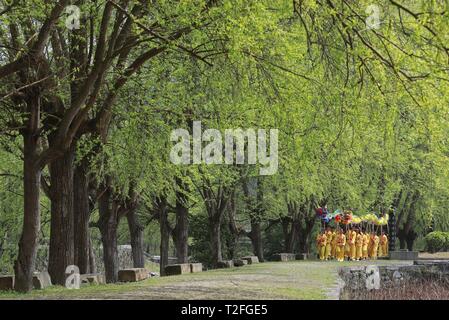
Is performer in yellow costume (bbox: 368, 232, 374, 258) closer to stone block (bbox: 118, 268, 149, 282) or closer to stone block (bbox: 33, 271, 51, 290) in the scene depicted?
stone block (bbox: 118, 268, 149, 282)

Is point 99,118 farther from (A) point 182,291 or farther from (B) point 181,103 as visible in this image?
(A) point 182,291

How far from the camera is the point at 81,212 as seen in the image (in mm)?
20797

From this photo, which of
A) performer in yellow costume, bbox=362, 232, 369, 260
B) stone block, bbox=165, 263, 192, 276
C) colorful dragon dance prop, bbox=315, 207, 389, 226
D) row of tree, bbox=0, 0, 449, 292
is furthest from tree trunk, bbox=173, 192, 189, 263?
performer in yellow costume, bbox=362, 232, 369, 260

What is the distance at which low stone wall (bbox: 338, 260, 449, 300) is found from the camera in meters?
24.5

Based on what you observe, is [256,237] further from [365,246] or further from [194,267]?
[194,267]

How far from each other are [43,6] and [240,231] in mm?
23401

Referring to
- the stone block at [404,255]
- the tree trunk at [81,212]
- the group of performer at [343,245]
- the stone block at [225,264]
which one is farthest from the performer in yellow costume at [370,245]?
the tree trunk at [81,212]

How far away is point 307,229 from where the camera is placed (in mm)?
41781

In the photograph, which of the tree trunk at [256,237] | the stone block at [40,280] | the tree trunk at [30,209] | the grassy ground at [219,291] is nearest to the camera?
the grassy ground at [219,291]

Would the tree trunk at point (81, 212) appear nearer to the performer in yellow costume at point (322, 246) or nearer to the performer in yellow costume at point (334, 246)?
the performer in yellow costume at point (322, 246)

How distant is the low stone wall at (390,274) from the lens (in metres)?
24.5

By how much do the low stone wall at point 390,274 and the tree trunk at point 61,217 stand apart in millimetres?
8396

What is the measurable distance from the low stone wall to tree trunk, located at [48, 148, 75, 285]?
8396 mm
